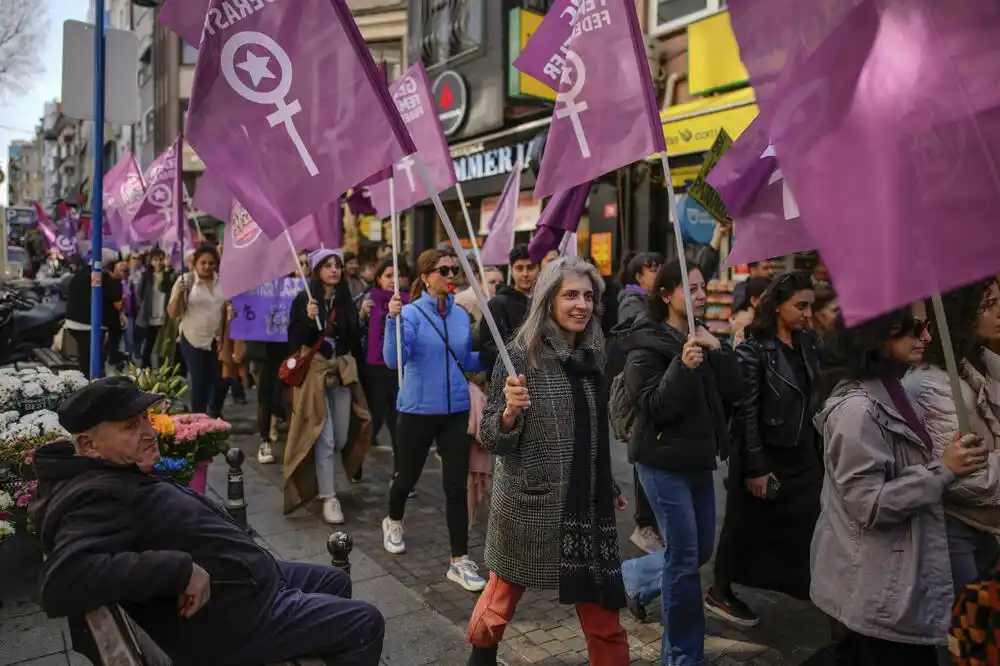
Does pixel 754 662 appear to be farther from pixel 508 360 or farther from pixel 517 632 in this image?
pixel 508 360

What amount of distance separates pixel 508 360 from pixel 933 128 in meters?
1.79

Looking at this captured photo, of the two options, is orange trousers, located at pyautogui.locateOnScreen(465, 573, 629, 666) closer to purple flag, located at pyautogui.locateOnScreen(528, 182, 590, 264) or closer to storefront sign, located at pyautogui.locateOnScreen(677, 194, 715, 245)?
purple flag, located at pyautogui.locateOnScreen(528, 182, 590, 264)

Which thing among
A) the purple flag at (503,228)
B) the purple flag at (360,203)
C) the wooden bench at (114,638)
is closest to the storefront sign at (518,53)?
the purple flag at (360,203)

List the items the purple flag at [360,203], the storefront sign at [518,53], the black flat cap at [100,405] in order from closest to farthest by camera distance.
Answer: the black flat cap at [100,405], the purple flag at [360,203], the storefront sign at [518,53]

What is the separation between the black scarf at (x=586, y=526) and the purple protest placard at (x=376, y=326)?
408 cm

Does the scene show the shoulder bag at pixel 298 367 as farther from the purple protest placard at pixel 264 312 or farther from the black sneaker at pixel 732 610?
the black sneaker at pixel 732 610

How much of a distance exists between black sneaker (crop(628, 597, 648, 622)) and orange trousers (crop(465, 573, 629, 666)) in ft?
2.84

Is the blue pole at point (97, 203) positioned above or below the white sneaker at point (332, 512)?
above

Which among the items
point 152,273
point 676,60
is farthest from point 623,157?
point 152,273

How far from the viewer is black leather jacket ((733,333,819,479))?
426cm

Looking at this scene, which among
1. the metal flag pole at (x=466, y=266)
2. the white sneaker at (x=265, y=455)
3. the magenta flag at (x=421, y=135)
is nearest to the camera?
the metal flag pole at (x=466, y=266)

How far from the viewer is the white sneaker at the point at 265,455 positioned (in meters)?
7.74

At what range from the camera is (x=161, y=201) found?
859 centimetres

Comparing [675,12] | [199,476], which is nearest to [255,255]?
[199,476]
